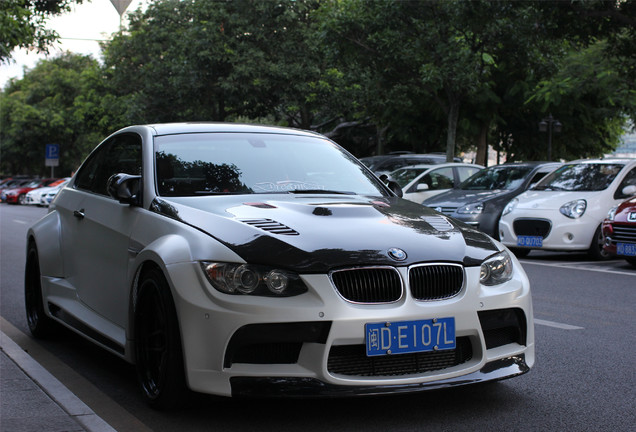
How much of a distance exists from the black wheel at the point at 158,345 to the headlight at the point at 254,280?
0.30 m

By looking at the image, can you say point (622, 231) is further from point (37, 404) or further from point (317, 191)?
point (37, 404)

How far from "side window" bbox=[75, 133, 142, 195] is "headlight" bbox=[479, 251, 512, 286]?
2.20 m

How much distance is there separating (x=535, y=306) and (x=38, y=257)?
445 centimetres

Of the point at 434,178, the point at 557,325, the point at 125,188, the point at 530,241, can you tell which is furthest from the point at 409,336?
the point at 434,178

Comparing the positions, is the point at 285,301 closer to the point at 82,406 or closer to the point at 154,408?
the point at 154,408

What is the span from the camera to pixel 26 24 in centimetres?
1666

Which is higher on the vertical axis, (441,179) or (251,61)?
(251,61)

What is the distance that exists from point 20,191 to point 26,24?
34.1 meters

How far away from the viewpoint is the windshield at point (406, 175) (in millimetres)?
18359

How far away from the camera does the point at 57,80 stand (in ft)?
195

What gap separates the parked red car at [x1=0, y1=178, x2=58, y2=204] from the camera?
48.7 m

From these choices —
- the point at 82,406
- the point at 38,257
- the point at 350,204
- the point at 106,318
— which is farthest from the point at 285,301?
the point at 38,257

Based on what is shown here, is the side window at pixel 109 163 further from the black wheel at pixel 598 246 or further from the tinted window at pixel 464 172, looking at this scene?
the tinted window at pixel 464 172

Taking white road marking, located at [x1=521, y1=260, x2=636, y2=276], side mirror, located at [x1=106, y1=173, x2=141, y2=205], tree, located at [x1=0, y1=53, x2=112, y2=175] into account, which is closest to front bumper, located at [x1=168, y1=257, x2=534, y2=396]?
side mirror, located at [x1=106, y1=173, x2=141, y2=205]
